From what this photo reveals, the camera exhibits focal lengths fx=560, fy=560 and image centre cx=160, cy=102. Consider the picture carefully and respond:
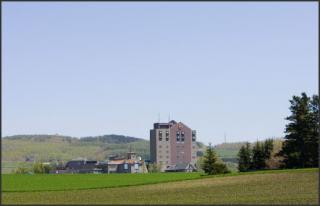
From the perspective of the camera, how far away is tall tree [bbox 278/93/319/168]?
89.2m

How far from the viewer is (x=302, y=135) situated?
9044cm

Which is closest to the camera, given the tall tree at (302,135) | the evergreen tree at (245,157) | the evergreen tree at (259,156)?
the tall tree at (302,135)

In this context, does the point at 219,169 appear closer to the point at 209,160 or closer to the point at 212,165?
the point at 212,165

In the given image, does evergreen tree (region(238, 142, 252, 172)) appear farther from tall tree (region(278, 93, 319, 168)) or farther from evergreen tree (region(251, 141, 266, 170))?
tall tree (region(278, 93, 319, 168))

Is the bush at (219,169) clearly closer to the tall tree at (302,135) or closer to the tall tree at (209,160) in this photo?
the tall tree at (209,160)

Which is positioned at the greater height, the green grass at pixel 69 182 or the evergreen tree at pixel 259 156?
the evergreen tree at pixel 259 156

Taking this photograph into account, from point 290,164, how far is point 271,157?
9.82 m

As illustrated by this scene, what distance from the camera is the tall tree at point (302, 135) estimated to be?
8919cm

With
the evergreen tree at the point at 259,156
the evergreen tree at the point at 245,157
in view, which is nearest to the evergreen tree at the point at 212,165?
the evergreen tree at the point at 259,156

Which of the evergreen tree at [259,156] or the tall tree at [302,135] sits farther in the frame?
the evergreen tree at [259,156]

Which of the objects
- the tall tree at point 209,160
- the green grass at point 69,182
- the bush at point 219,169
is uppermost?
the tall tree at point 209,160

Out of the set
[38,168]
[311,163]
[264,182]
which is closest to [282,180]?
[264,182]

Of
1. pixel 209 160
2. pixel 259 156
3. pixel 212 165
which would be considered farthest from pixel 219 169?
pixel 259 156

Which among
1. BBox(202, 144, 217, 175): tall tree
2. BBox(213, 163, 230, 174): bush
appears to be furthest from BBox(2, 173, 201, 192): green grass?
BBox(202, 144, 217, 175): tall tree
